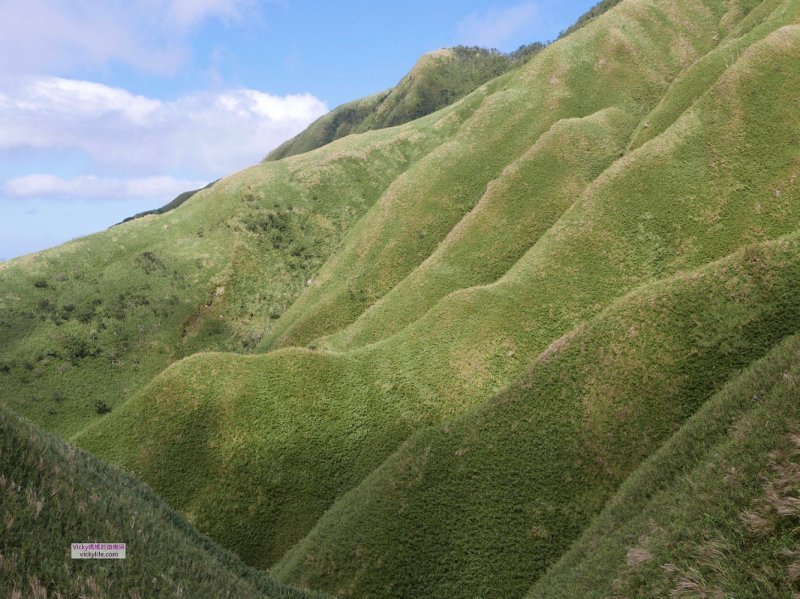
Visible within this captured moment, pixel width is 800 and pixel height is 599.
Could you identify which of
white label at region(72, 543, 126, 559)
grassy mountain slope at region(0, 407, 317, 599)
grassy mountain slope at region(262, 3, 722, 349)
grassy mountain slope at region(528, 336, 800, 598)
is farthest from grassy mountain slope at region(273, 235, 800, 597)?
grassy mountain slope at region(262, 3, 722, 349)

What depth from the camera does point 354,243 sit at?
8788 centimetres

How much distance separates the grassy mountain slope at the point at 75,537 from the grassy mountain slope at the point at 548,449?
1173 centimetres

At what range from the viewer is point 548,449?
27.7 m

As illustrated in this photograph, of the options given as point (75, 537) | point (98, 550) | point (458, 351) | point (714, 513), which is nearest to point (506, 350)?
point (458, 351)

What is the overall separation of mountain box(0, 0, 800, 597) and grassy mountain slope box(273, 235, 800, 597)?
0.14 metres

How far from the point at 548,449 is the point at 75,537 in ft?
74.7

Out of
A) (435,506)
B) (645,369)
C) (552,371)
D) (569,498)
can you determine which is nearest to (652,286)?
(645,369)

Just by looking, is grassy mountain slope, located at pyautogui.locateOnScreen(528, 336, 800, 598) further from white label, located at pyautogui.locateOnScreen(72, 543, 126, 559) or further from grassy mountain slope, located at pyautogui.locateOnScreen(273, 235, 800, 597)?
white label, located at pyautogui.locateOnScreen(72, 543, 126, 559)

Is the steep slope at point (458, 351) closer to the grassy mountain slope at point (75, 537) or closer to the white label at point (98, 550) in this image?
the grassy mountain slope at point (75, 537)

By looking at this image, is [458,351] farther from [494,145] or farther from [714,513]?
[494,145]

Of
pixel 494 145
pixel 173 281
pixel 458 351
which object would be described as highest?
pixel 173 281

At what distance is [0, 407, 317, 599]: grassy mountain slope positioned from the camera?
35.3 feet

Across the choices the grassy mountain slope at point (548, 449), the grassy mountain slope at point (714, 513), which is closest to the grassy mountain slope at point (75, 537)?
the grassy mountain slope at point (714, 513)

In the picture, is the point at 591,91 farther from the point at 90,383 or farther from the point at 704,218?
the point at 90,383
